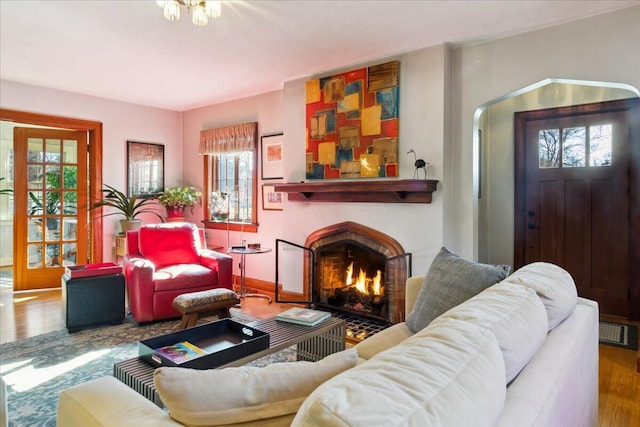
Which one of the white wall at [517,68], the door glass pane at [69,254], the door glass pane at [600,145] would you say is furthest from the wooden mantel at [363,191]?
the door glass pane at [69,254]

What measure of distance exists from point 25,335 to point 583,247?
5.23m

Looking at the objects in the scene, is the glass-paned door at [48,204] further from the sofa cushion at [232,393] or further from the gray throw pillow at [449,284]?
the sofa cushion at [232,393]

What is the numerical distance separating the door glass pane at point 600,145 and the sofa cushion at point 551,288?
2802mm

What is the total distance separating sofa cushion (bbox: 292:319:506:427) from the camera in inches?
25.0

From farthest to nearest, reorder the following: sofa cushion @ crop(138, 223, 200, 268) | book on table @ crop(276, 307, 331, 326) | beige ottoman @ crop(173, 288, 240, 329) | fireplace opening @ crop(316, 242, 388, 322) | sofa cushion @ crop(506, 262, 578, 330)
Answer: sofa cushion @ crop(138, 223, 200, 268) → fireplace opening @ crop(316, 242, 388, 322) → beige ottoman @ crop(173, 288, 240, 329) → book on table @ crop(276, 307, 331, 326) → sofa cushion @ crop(506, 262, 578, 330)

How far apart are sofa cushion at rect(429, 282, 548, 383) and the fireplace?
7.34ft

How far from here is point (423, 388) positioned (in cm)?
72

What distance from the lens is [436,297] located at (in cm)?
197

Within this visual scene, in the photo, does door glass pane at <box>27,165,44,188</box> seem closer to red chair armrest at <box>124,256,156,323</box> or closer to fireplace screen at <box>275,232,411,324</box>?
red chair armrest at <box>124,256,156,323</box>

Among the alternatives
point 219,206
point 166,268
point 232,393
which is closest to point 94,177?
point 219,206

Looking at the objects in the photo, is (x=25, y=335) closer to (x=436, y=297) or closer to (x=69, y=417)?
(x=69, y=417)

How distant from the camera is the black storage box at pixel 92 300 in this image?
3.44 meters

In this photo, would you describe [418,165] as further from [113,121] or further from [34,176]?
[34,176]

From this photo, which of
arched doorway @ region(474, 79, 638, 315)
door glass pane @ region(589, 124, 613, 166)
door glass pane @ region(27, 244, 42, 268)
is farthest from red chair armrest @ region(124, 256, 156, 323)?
door glass pane @ region(589, 124, 613, 166)
